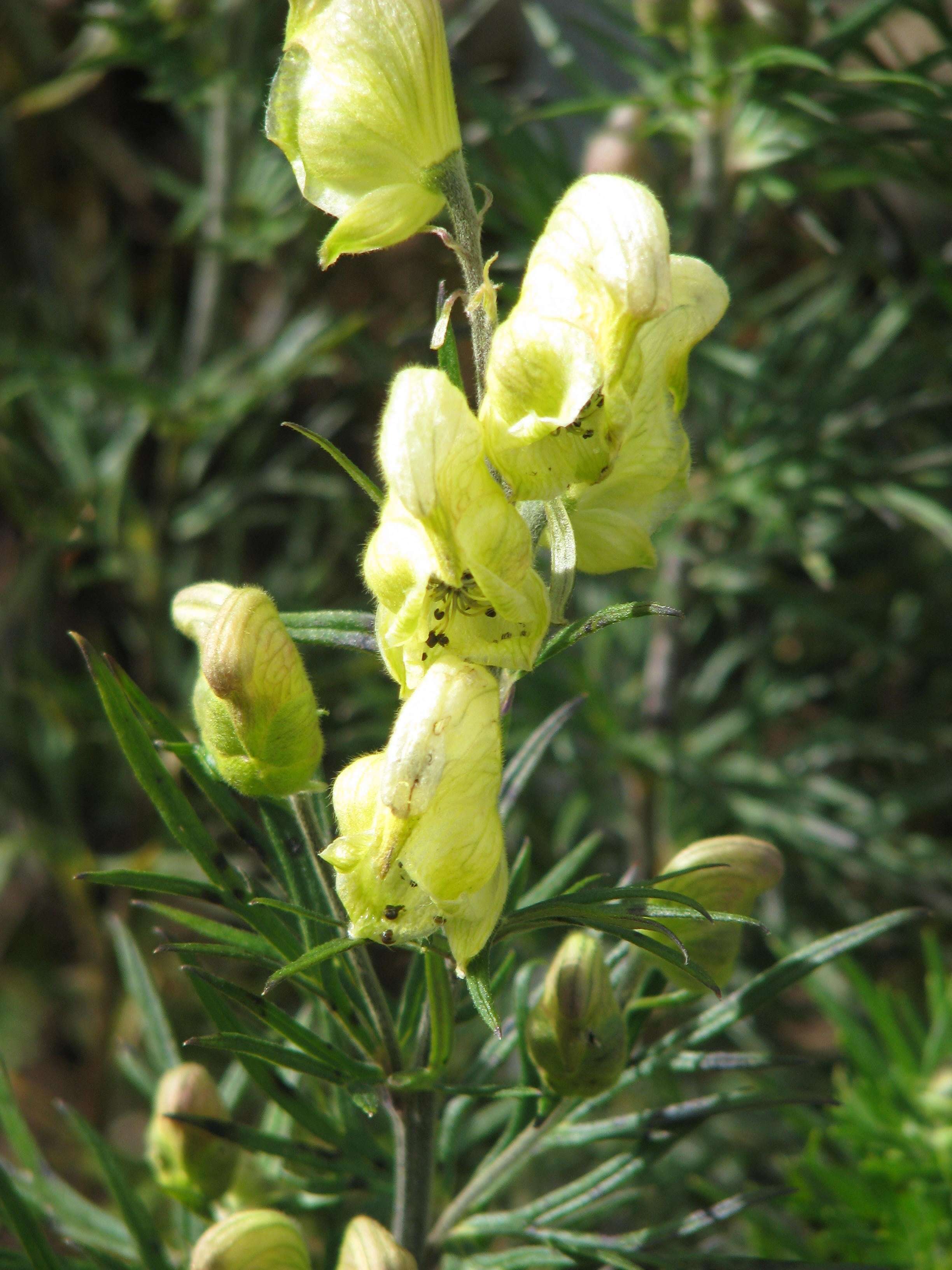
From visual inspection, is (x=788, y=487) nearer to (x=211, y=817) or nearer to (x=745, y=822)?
(x=745, y=822)

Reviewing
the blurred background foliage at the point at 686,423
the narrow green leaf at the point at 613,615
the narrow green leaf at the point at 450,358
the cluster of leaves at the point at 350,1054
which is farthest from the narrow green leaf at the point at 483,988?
the blurred background foliage at the point at 686,423

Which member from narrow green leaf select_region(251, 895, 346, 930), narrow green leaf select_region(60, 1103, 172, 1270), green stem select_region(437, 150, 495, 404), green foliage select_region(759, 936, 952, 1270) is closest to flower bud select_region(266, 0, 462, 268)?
green stem select_region(437, 150, 495, 404)

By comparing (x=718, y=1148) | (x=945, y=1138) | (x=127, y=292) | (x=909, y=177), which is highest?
(x=909, y=177)

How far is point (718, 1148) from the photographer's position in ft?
3.60

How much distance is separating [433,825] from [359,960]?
122mm

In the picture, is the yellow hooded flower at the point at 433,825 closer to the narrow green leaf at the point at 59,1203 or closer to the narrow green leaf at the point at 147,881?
the narrow green leaf at the point at 147,881

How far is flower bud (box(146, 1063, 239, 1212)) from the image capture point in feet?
2.01

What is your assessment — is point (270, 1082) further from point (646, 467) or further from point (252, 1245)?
point (646, 467)

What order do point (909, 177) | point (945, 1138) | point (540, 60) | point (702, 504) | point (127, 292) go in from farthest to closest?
point (540, 60) → point (127, 292) → point (702, 504) → point (909, 177) → point (945, 1138)

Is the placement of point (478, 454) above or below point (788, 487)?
above

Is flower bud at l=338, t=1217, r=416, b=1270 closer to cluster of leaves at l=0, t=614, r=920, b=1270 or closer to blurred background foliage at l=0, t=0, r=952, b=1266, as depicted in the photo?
cluster of leaves at l=0, t=614, r=920, b=1270

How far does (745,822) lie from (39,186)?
3.61 ft

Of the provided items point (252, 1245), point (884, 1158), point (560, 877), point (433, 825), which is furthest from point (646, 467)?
point (884, 1158)

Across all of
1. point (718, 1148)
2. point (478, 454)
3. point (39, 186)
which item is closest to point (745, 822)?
point (718, 1148)
